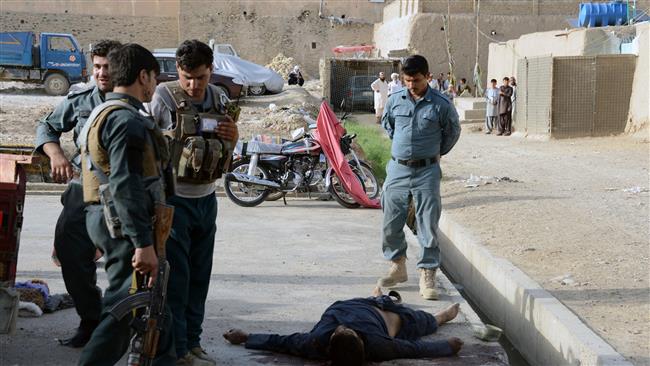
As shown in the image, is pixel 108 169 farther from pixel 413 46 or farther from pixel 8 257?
pixel 413 46

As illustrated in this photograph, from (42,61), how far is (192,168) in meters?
28.4

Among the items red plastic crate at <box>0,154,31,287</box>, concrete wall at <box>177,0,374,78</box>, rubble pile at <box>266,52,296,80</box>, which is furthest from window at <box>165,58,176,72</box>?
red plastic crate at <box>0,154,31,287</box>

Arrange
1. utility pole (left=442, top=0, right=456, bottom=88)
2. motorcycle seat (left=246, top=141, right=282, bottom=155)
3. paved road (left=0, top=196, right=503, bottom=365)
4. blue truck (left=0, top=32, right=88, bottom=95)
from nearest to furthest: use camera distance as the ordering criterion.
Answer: paved road (left=0, top=196, right=503, bottom=365), motorcycle seat (left=246, top=141, right=282, bottom=155), blue truck (left=0, top=32, right=88, bottom=95), utility pole (left=442, top=0, right=456, bottom=88)

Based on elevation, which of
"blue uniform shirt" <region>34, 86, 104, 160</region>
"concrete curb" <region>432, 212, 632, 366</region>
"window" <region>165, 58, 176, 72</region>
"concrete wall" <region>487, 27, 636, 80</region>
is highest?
"concrete wall" <region>487, 27, 636, 80</region>

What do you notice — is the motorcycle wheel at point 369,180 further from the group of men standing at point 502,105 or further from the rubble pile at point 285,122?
the group of men standing at point 502,105

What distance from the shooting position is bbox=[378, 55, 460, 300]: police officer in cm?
674

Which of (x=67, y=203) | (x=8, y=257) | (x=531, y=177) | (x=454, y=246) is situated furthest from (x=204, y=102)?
(x=531, y=177)

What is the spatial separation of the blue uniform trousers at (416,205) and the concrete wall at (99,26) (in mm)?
46589

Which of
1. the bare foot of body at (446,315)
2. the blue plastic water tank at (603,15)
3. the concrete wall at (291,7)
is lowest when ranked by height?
the bare foot of body at (446,315)

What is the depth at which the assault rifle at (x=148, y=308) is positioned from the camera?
12.9 feet

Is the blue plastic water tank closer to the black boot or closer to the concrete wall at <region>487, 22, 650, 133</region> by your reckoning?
the concrete wall at <region>487, 22, 650, 133</region>

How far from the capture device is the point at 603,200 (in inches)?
454

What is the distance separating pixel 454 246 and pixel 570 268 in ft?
6.66

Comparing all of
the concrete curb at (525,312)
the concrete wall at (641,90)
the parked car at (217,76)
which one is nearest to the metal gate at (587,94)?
the concrete wall at (641,90)
